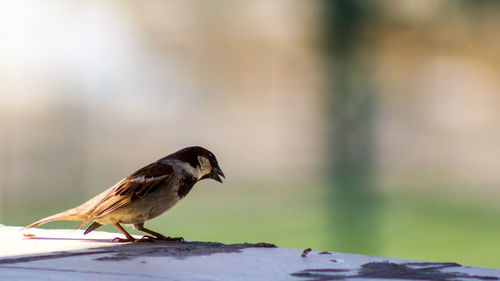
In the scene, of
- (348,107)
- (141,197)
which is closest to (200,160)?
(141,197)

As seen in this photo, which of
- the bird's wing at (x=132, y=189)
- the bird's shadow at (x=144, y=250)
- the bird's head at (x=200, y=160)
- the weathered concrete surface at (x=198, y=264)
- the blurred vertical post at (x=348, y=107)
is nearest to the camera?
the weathered concrete surface at (x=198, y=264)

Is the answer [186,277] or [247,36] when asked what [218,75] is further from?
[186,277]

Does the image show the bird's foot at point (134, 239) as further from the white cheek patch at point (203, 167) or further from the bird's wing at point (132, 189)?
the white cheek patch at point (203, 167)

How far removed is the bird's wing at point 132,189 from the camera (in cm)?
278

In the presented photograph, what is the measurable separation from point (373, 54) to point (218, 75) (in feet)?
5.90

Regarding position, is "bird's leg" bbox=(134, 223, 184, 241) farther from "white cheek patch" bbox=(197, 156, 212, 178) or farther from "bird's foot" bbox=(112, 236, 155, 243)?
"white cheek patch" bbox=(197, 156, 212, 178)

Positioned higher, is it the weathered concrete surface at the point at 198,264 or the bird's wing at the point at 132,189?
the bird's wing at the point at 132,189

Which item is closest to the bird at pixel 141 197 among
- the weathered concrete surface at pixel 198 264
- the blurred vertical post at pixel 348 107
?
the weathered concrete surface at pixel 198 264

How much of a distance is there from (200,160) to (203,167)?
0.11ft

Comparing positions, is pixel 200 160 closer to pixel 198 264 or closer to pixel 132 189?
pixel 132 189

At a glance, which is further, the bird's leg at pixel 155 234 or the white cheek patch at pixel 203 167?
the white cheek patch at pixel 203 167

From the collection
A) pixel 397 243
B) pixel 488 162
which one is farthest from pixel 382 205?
pixel 488 162

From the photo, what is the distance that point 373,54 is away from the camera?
8.85 meters

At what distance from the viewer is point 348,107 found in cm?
816
